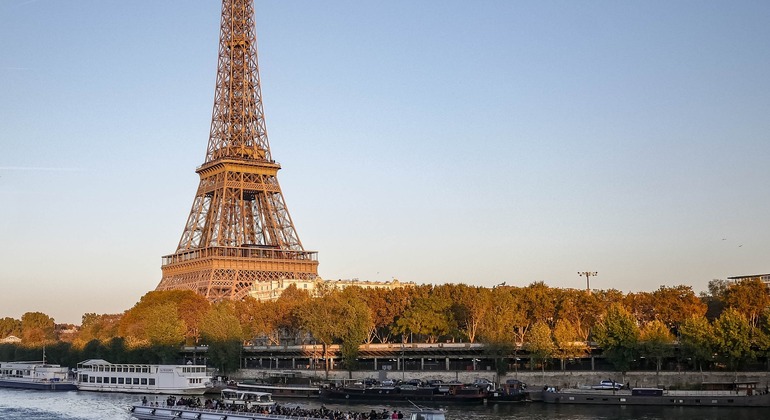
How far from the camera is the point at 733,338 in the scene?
7825 cm

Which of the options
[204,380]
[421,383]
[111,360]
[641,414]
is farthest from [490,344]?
[111,360]

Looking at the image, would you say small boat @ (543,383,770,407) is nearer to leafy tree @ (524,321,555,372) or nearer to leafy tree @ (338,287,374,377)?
leafy tree @ (524,321,555,372)

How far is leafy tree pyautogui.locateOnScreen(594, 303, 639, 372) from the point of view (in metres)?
82.4

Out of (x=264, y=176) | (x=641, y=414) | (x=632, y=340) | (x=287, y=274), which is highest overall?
(x=264, y=176)

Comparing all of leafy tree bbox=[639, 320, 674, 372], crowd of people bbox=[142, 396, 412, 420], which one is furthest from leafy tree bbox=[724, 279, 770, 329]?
crowd of people bbox=[142, 396, 412, 420]

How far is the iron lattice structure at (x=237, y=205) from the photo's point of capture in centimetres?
13338

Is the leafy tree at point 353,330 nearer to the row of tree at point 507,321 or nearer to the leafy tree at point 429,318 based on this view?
the row of tree at point 507,321

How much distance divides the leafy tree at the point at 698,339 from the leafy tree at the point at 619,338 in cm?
431

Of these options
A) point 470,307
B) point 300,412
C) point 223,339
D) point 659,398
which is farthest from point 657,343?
point 223,339

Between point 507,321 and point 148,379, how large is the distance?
37.8 m

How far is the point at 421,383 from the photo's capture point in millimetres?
85312

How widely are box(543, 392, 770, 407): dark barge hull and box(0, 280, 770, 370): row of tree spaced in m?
7.48

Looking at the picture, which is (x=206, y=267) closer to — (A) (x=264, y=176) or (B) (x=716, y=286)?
(A) (x=264, y=176)

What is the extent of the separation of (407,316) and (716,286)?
162 ft
